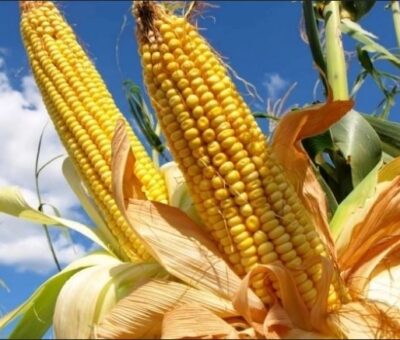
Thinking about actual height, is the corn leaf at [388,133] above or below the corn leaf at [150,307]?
above

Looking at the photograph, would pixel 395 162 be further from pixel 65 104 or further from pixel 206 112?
pixel 65 104

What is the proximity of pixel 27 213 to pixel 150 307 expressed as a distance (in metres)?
0.60

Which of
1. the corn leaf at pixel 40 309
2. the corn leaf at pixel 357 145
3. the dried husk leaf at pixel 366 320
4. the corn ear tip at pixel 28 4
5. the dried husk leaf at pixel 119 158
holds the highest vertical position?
the corn ear tip at pixel 28 4

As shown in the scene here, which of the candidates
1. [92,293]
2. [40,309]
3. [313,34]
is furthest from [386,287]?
[313,34]

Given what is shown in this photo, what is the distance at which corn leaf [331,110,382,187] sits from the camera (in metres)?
1.86

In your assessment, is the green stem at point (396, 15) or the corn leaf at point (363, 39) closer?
the corn leaf at point (363, 39)

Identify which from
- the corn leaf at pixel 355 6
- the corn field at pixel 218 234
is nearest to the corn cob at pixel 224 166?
the corn field at pixel 218 234

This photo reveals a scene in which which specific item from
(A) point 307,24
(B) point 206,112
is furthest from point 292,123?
(A) point 307,24

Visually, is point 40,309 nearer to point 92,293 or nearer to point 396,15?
point 92,293

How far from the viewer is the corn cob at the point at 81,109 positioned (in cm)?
167

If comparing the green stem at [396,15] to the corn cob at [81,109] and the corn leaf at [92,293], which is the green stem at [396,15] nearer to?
the corn cob at [81,109]

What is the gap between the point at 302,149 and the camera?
149cm

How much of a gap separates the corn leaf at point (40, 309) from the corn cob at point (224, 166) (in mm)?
356

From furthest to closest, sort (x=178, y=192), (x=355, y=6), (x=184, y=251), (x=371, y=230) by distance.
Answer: (x=355, y=6)
(x=178, y=192)
(x=371, y=230)
(x=184, y=251)
